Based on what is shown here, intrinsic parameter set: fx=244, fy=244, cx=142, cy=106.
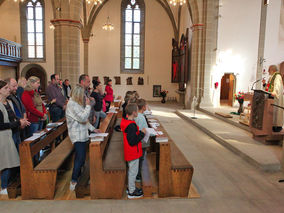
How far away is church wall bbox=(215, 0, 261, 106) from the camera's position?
38.5ft

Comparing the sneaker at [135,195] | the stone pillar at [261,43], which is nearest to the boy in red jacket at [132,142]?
the sneaker at [135,195]

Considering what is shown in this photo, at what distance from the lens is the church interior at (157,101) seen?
3504mm

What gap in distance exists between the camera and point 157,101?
1838 centimetres

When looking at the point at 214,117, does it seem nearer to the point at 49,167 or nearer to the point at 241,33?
the point at 241,33

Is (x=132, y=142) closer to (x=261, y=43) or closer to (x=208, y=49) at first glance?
(x=208, y=49)

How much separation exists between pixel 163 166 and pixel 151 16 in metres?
16.2

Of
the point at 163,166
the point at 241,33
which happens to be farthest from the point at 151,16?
the point at 163,166

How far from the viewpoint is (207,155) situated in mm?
5719

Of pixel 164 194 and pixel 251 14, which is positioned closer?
pixel 164 194

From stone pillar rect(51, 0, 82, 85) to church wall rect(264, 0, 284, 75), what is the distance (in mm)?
8752

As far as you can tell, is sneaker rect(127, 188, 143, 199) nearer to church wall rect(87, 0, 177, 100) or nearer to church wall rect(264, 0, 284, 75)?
church wall rect(264, 0, 284, 75)

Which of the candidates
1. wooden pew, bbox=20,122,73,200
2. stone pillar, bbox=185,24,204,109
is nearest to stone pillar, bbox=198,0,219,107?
stone pillar, bbox=185,24,204,109

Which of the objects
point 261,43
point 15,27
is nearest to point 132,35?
point 15,27

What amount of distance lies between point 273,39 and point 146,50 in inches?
353
